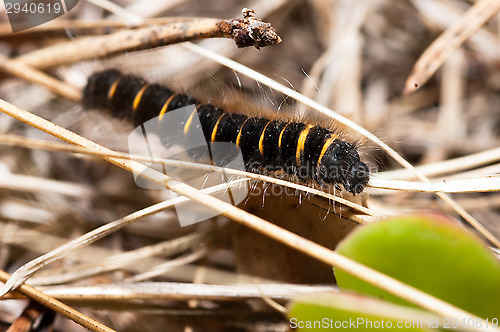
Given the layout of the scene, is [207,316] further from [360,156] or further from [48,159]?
[48,159]

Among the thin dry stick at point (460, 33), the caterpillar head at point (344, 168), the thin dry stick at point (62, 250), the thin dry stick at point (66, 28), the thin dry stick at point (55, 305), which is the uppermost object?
the thin dry stick at point (460, 33)

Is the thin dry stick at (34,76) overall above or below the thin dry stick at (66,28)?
below

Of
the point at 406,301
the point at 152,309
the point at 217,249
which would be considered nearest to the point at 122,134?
the point at 217,249

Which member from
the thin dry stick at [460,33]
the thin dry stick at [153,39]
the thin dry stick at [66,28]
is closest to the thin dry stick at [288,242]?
the thin dry stick at [153,39]

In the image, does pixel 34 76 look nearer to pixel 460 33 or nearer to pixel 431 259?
pixel 431 259

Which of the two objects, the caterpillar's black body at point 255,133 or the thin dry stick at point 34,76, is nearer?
the caterpillar's black body at point 255,133

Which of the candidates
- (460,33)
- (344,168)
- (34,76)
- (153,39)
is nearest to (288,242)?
(344,168)

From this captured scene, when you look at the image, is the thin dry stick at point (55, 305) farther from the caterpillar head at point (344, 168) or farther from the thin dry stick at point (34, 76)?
the thin dry stick at point (34, 76)
